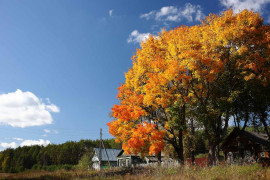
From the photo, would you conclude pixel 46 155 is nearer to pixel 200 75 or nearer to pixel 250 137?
pixel 250 137

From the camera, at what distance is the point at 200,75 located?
20859 millimetres

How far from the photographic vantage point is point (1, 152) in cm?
10019

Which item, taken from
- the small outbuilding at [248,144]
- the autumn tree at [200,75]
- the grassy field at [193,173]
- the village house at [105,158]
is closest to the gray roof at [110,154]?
the village house at [105,158]

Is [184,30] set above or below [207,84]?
above

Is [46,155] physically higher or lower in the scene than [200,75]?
lower

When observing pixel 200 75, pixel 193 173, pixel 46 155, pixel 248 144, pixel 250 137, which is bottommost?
pixel 46 155

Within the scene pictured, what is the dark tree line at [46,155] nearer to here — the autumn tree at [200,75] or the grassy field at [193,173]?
the autumn tree at [200,75]

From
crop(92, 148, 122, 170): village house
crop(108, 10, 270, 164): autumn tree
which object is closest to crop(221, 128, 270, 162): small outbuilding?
crop(108, 10, 270, 164): autumn tree

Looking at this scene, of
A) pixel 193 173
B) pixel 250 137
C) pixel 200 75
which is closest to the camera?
pixel 193 173

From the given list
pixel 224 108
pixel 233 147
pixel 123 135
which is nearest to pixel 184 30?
pixel 224 108

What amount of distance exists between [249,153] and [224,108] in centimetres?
1272

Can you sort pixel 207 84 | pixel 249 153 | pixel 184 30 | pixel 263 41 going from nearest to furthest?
1. pixel 263 41
2. pixel 207 84
3. pixel 184 30
4. pixel 249 153

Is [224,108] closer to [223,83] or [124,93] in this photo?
[223,83]

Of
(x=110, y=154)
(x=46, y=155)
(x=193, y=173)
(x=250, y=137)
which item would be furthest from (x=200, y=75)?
(x=46, y=155)
